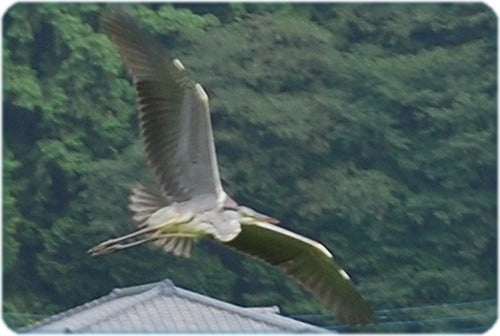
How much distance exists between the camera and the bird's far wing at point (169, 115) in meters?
4.69

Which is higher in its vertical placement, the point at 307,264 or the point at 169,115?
the point at 169,115

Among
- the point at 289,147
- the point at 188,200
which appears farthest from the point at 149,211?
the point at 289,147

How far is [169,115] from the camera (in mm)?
4828

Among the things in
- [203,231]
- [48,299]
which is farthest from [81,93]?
[203,231]

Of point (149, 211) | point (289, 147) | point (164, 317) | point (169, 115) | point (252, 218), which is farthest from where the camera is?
point (289, 147)

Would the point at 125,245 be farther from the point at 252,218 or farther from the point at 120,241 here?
the point at 252,218

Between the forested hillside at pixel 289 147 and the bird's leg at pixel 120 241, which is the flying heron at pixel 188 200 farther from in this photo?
the forested hillside at pixel 289 147

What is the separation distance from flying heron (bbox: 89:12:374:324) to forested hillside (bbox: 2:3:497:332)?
18.0 ft

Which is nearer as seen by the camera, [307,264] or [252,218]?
[252,218]

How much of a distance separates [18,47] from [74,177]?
1044 millimetres

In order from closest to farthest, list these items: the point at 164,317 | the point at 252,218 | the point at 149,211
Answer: the point at 252,218 < the point at 149,211 < the point at 164,317

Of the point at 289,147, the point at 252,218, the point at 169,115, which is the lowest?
the point at 289,147

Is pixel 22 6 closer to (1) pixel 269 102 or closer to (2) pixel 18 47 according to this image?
(2) pixel 18 47

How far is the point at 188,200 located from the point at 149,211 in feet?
0.31
